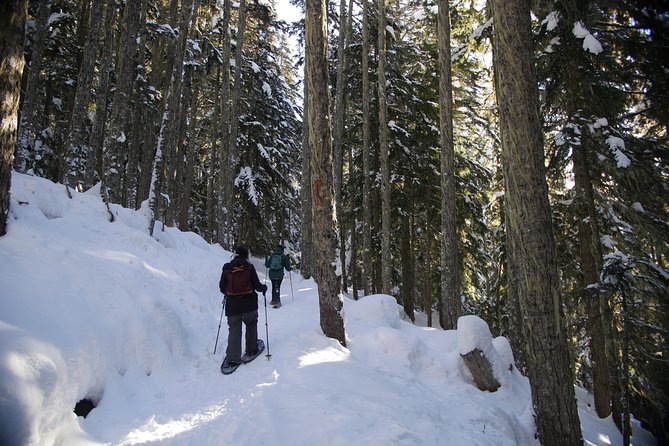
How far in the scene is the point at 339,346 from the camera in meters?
7.19

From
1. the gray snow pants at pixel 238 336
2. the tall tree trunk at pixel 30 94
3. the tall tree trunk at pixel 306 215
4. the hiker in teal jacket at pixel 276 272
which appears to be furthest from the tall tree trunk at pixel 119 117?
the gray snow pants at pixel 238 336

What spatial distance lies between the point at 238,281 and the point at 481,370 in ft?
16.1

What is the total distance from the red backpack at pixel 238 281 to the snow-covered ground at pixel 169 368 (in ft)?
3.79

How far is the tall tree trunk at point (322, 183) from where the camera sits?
738 centimetres

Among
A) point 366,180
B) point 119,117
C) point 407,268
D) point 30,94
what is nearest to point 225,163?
point 119,117

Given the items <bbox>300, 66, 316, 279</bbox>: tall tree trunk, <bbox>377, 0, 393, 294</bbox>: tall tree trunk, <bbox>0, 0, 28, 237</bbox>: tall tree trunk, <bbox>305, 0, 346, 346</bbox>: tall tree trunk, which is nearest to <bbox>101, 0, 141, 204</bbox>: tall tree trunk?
<bbox>300, 66, 316, 279</bbox>: tall tree trunk

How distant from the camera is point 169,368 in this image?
605 centimetres

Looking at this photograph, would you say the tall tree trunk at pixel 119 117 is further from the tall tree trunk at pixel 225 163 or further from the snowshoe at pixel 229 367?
the snowshoe at pixel 229 367

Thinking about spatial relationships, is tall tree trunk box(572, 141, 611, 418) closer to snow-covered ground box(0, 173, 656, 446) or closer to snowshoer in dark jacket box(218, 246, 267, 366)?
snow-covered ground box(0, 173, 656, 446)

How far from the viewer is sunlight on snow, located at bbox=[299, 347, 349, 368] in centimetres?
618

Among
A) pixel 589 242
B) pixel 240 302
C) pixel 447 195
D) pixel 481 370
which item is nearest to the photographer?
pixel 240 302

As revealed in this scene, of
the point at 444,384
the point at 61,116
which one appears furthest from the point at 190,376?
the point at 61,116

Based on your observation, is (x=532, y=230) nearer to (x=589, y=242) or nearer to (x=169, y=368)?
(x=169, y=368)

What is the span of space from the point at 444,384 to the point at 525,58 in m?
5.64
